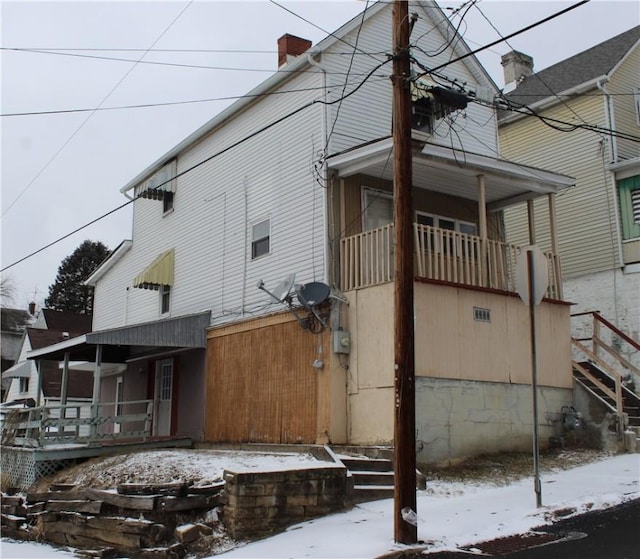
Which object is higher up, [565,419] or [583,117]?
[583,117]

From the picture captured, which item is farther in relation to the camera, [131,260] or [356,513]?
[131,260]

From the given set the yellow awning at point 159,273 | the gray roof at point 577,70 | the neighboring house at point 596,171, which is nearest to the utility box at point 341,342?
the yellow awning at point 159,273

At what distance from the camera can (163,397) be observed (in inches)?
798

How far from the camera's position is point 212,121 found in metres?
19.2

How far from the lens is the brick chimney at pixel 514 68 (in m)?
27.1

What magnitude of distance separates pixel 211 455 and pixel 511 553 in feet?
22.2

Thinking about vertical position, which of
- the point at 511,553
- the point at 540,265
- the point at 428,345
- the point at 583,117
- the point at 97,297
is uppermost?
the point at 583,117

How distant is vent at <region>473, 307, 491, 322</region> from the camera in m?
14.0

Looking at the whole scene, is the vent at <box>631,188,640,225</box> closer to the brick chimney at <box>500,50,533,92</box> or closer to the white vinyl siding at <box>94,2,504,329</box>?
the white vinyl siding at <box>94,2,504,329</box>

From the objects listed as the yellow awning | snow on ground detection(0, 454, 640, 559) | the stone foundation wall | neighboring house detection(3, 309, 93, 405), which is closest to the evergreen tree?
neighboring house detection(3, 309, 93, 405)

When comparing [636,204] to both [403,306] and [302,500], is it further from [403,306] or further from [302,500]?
[302,500]

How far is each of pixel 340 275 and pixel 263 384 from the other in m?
3.12

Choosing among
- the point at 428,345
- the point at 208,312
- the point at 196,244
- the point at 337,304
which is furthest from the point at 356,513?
the point at 196,244

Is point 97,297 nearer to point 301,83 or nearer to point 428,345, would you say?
point 301,83
